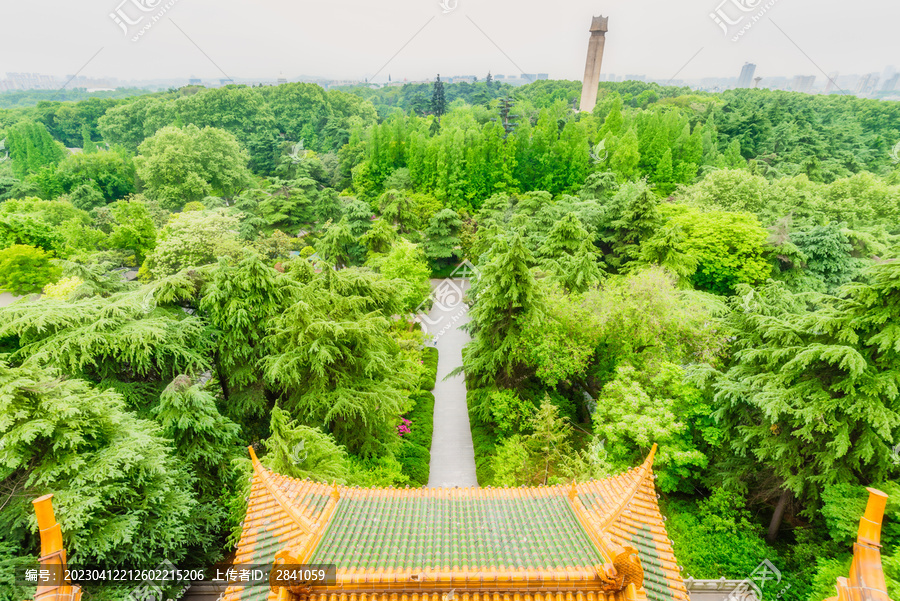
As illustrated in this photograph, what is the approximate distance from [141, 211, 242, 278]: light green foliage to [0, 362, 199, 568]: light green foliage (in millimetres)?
13568

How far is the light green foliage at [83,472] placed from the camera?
829 centimetres

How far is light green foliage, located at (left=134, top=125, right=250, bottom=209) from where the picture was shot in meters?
34.4

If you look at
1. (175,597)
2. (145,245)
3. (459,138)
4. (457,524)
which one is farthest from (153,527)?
(459,138)

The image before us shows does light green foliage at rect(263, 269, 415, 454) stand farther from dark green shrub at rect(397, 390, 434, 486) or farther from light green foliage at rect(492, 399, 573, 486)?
light green foliage at rect(492, 399, 573, 486)

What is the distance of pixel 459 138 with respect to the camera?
33906mm

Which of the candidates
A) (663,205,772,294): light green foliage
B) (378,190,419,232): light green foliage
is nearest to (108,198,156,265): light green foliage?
(378,190,419,232): light green foliage

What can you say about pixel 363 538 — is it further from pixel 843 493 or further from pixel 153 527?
pixel 843 493

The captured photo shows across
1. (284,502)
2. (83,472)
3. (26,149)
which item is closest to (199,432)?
(83,472)

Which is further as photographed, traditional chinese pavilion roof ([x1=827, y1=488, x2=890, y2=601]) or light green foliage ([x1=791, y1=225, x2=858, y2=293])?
light green foliage ([x1=791, y1=225, x2=858, y2=293])

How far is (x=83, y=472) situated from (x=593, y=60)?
2557 inches

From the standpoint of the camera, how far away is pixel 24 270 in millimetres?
22406

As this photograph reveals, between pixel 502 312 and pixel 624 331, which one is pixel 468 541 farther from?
pixel 624 331

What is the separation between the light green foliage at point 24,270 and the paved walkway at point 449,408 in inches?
857

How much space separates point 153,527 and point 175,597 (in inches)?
94.0
